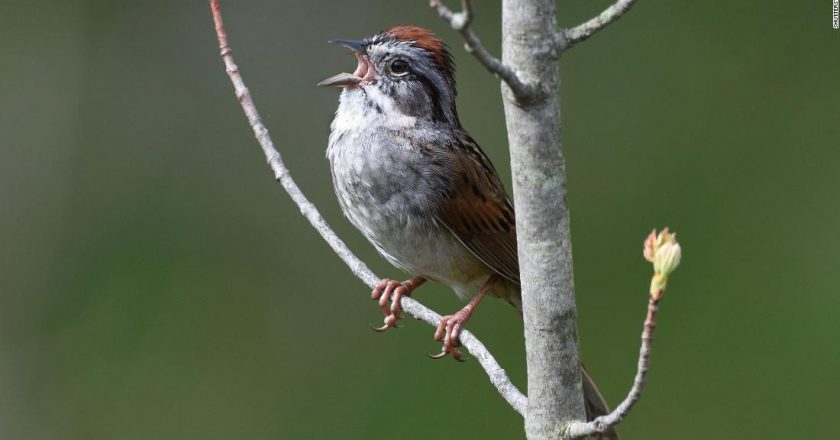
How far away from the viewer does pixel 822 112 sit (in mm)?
5406

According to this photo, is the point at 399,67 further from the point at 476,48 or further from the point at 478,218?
the point at 476,48

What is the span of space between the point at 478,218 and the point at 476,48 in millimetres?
1815

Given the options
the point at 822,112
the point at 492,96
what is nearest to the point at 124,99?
the point at 492,96

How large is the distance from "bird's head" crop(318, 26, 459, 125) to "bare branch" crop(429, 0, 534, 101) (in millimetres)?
1688

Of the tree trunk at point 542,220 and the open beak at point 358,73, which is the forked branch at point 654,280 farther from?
the open beak at point 358,73

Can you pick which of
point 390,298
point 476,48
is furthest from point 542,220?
point 390,298

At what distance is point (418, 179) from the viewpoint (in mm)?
3781

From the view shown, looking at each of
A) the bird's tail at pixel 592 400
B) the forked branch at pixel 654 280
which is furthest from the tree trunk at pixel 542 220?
the bird's tail at pixel 592 400

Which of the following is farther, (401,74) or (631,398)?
(401,74)

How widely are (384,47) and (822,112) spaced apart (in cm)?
239

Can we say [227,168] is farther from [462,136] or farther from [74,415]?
[462,136]

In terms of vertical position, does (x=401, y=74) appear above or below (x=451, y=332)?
above

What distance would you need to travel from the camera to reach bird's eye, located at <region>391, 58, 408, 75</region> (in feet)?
12.9

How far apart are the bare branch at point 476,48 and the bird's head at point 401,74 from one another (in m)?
1.69
